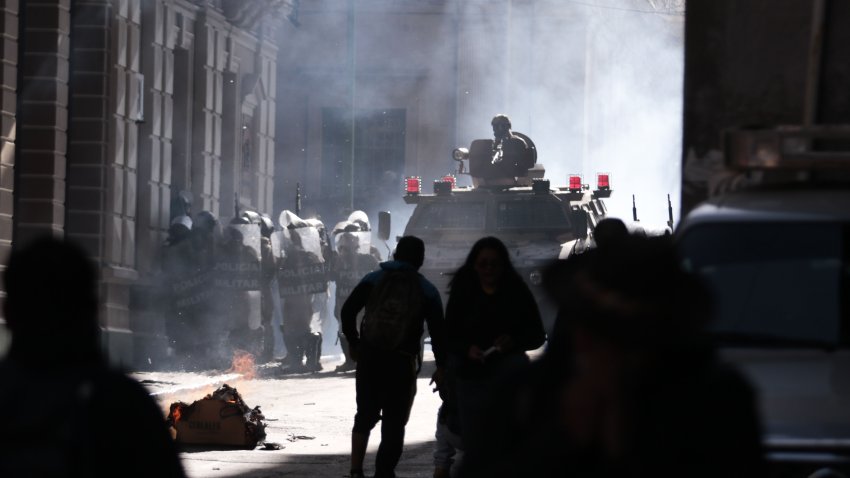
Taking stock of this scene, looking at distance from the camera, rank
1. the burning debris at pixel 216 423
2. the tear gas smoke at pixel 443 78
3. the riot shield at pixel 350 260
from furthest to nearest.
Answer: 1. the tear gas smoke at pixel 443 78
2. the riot shield at pixel 350 260
3. the burning debris at pixel 216 423

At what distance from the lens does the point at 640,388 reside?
9.33ft

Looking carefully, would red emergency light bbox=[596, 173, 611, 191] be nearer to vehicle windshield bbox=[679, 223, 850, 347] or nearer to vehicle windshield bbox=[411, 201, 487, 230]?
vehicle windshield bbox=[411, 201, 487, 230]

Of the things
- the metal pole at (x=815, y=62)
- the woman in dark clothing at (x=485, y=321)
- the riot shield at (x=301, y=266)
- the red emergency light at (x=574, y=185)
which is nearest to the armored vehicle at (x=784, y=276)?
the metal pole at (x=815, y=62)

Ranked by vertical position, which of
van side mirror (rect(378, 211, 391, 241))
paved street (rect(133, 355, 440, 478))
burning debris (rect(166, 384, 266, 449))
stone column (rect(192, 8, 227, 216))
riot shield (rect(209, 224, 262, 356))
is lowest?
paved street (rect(133, 355, 440, 478))

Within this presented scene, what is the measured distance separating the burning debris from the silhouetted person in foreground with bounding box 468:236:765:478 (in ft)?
30.7

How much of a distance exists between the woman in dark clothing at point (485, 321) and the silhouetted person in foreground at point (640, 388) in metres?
5.66

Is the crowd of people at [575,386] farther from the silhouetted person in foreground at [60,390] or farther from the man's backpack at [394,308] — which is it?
the man's backpack at [394,308]

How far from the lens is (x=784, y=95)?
735cm

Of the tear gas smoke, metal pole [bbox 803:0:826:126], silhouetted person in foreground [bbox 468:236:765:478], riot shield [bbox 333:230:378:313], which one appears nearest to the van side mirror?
riot shield [bbox 333:230:378:313]

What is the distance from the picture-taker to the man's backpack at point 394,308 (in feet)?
31.6

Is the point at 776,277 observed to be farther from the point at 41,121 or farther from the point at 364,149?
the point at 364,149

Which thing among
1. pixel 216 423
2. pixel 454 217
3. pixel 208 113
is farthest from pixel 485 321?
pixel 208 113

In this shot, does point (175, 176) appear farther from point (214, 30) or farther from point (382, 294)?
point (382, 294)

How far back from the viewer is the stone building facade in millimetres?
20531
